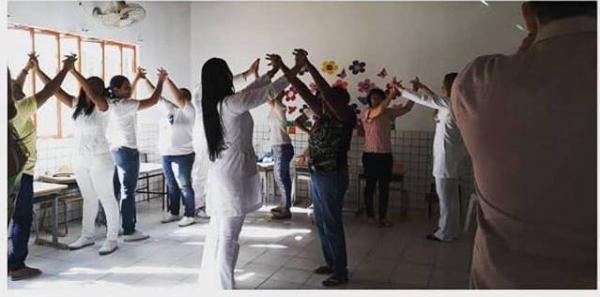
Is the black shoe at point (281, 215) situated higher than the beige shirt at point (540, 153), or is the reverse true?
the beige shirt at point (540, 153)

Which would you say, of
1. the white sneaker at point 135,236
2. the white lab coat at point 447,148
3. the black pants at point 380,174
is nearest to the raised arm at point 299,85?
the white lab coat at point 447,148

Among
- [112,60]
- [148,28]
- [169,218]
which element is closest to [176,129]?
[169,218]

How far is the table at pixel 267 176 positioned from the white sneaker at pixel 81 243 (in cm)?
189

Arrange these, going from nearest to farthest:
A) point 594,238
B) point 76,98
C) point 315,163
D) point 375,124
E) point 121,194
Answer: point 594,238 → point 315,163 → point 76,98 → point 121,194 → point 375,124

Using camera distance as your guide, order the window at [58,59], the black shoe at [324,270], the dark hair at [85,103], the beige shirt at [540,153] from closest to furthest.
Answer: the beige shirt at [540,153], the black shoe at [324,270], the dark hair at [85,103], the window at [58,59]

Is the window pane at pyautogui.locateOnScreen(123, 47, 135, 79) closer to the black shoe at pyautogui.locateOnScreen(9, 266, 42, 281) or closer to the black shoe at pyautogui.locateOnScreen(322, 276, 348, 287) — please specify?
the black shoe at pyautogui.locateOnScreen(9, 266, 42, 281)

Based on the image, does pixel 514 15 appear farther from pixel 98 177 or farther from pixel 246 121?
pixel 98 177

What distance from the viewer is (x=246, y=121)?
96.7 inches

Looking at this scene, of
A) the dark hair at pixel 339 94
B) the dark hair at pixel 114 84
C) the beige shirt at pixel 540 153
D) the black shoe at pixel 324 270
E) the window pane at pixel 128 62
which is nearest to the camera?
the beige shirt at pixel 540 153

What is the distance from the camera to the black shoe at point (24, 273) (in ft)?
9.48

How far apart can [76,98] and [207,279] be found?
5.62 feet

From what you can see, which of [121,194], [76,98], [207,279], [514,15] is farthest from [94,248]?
[514,15]

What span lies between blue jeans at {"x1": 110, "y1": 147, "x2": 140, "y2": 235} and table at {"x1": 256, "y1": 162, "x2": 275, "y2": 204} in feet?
4.88

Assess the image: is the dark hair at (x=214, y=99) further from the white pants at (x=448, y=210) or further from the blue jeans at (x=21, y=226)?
the white pants at (x=448, y=210)
